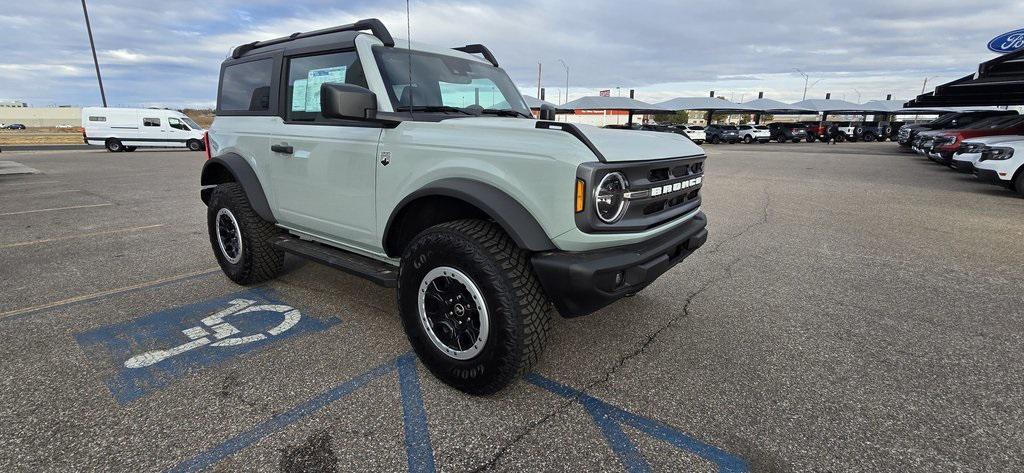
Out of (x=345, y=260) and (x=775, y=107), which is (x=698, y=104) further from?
(x=345, y=260)

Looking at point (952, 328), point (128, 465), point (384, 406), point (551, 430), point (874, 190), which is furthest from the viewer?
point (874, 190)

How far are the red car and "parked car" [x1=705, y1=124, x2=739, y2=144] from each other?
73.7ft

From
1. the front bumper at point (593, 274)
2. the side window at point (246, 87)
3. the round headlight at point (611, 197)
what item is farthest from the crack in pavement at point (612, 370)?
the side window at point (246, 87)

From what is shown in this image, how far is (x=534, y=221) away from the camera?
244 centimetres

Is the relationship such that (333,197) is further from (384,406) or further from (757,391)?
(757,391)

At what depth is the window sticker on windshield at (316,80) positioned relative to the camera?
3.39m

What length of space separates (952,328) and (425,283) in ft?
12.4

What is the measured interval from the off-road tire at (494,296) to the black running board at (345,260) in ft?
1.23

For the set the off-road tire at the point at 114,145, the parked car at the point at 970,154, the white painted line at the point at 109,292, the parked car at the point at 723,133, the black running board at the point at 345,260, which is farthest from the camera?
the parked car at the point at 723,133

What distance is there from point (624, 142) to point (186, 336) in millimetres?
3071

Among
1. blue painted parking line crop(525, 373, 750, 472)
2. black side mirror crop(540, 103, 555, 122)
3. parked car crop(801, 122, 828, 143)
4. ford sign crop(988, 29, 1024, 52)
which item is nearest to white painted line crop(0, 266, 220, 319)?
black side mirror crop(540, 103, 555, 122)

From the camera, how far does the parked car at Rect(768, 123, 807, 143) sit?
3816 centimetres

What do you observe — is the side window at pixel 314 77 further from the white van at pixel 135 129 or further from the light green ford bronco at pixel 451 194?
the white van at pixel 135 129

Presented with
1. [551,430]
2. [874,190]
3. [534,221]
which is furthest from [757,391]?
[874,190]
